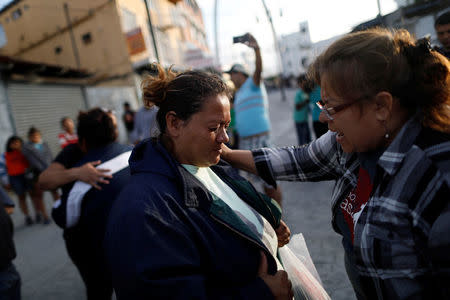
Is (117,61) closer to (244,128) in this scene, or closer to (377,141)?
(244,128)

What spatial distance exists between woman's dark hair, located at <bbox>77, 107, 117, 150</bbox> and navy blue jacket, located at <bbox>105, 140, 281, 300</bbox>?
86 cm

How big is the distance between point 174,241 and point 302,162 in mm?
877

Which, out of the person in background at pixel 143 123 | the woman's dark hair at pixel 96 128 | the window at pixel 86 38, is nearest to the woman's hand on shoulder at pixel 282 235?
the woman's dark hair at pixel 96 128

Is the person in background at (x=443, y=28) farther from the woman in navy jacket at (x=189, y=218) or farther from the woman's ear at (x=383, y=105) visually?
the woman in navy jacket at (x=189, y=218)

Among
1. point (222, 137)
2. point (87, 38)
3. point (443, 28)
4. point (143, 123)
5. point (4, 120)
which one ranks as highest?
point (87, 38)

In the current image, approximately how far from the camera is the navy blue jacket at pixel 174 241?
3.24 ft

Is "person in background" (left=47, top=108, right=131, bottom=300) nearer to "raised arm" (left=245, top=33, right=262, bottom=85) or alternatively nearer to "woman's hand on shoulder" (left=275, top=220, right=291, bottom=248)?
"woman's hand on shoulder" (left=275, top=220, right=291, bottom=248)

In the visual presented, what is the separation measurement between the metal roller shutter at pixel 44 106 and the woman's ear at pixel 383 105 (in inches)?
385

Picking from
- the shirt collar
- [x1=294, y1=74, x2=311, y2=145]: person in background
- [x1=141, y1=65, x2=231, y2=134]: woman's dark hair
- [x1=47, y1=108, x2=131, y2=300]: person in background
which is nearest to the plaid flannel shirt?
the shirt collar

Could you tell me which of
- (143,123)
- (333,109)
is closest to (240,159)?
(333,109)

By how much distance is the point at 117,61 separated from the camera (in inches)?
656

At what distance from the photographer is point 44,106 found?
12.2 meters

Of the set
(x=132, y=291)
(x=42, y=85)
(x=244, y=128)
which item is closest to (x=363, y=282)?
(x=132, y=291)

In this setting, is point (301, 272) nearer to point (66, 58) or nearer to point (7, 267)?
point (7, 267)
